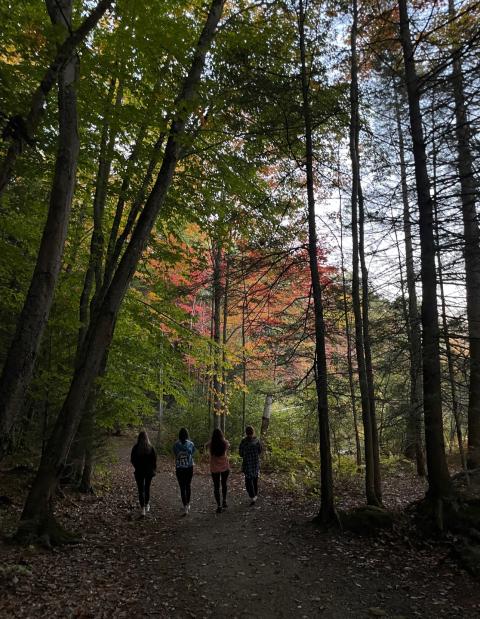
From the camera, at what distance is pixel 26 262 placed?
782cm

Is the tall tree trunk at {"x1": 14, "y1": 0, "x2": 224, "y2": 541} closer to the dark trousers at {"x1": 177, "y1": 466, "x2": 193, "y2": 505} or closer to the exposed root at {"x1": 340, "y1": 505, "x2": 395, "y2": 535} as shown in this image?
the dark trousers at {"x1": 177, "y1": 466, "x2": 193, "y2": 505}

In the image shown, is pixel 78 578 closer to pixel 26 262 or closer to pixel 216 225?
pixel 26 262

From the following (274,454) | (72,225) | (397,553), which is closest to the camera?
(397,553)

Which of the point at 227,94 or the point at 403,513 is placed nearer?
the point at 403,513

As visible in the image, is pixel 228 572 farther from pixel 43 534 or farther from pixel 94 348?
pixel 94 348

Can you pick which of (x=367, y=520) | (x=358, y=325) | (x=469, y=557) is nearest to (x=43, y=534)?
(x=367, y=520)

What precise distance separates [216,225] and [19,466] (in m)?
7.13

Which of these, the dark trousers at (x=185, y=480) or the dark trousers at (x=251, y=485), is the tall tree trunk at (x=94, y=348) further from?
the dark trousers at (x=251, y=485)

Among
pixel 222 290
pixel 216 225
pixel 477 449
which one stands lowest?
pixel 477 449

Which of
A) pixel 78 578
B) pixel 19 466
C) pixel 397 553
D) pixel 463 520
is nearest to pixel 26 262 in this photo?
pixel 19 466

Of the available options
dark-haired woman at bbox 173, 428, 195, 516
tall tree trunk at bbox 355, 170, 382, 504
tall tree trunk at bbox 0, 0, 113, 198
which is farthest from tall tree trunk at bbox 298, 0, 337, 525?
tall tree trunk at bbox 0, 0, 113, 198

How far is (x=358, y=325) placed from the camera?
27.9 feet

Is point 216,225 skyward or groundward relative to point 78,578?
skyward

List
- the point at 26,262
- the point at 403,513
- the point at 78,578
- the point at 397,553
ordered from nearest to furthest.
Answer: the point at 78,578 < the point at 397,553 < the point at 403,513 < the point at 26,262
